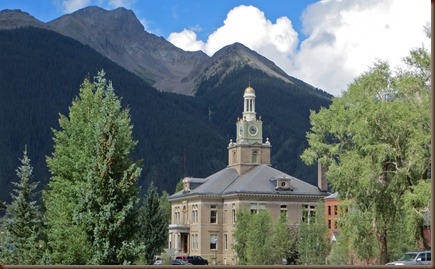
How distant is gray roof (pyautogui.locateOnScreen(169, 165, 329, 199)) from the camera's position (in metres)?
92.6

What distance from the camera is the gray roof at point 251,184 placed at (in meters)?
92.6

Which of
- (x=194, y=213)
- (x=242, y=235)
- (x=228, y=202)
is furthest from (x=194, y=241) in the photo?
(x=242, y=235)

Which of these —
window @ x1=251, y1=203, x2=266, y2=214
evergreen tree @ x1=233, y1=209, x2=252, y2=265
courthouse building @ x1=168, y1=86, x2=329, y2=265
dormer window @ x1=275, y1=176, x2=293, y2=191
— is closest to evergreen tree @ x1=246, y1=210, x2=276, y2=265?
evergreen tree @ x1=233, y1=209, x2=252, y2=265

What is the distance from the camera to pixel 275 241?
242ft

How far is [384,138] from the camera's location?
43750mm

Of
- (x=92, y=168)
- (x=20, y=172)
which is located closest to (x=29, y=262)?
(x=20, y=172)

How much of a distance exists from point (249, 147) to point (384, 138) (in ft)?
200

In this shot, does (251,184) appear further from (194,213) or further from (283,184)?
(194,213)

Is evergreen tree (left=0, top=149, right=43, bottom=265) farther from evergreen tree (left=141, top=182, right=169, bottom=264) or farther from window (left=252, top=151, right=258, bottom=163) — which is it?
window (left=252, top=151, right=258, bottom=163)

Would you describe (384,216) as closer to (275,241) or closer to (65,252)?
(65,252)

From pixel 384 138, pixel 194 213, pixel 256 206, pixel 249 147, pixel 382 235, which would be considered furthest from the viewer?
pixel 249 147

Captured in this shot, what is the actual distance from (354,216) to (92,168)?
668 inches

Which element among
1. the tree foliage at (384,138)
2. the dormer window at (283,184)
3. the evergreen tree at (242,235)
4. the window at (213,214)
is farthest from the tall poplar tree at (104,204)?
the window at (213,214)

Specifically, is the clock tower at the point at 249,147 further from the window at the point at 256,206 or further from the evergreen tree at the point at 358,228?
the evergreen tree at the point at 358,228
